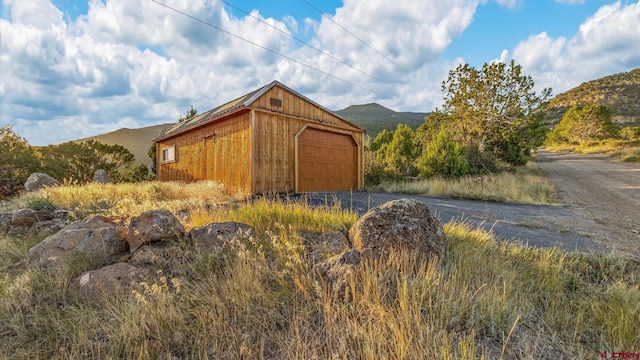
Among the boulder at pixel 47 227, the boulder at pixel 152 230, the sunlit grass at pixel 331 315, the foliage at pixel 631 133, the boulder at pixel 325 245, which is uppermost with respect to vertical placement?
Answer: the foliage at pixel 631 133

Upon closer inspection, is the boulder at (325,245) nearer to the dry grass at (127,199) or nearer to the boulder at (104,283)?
the boulder at (104,283)

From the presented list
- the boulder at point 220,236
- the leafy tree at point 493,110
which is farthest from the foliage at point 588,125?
the boulder at point 220,236

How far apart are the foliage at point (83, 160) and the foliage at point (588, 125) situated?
154 ft

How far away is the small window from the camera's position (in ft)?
44.4

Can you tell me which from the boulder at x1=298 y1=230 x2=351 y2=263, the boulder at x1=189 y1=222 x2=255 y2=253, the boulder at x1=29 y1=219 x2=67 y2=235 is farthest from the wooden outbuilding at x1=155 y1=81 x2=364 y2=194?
the boulder at x1=298 y1=230 x2=351 y2=263

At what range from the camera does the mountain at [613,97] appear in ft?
126

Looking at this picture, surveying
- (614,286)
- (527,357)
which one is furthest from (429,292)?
(614,286)

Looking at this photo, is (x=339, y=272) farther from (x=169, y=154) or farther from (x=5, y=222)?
(x=169, y=154)

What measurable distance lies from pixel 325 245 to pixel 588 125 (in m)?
44.8

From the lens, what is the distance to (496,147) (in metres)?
17.5

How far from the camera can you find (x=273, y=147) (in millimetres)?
9609

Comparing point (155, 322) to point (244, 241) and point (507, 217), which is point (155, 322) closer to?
point (244, 241)

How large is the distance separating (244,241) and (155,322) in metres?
1.25

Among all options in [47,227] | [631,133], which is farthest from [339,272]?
[631,133]
